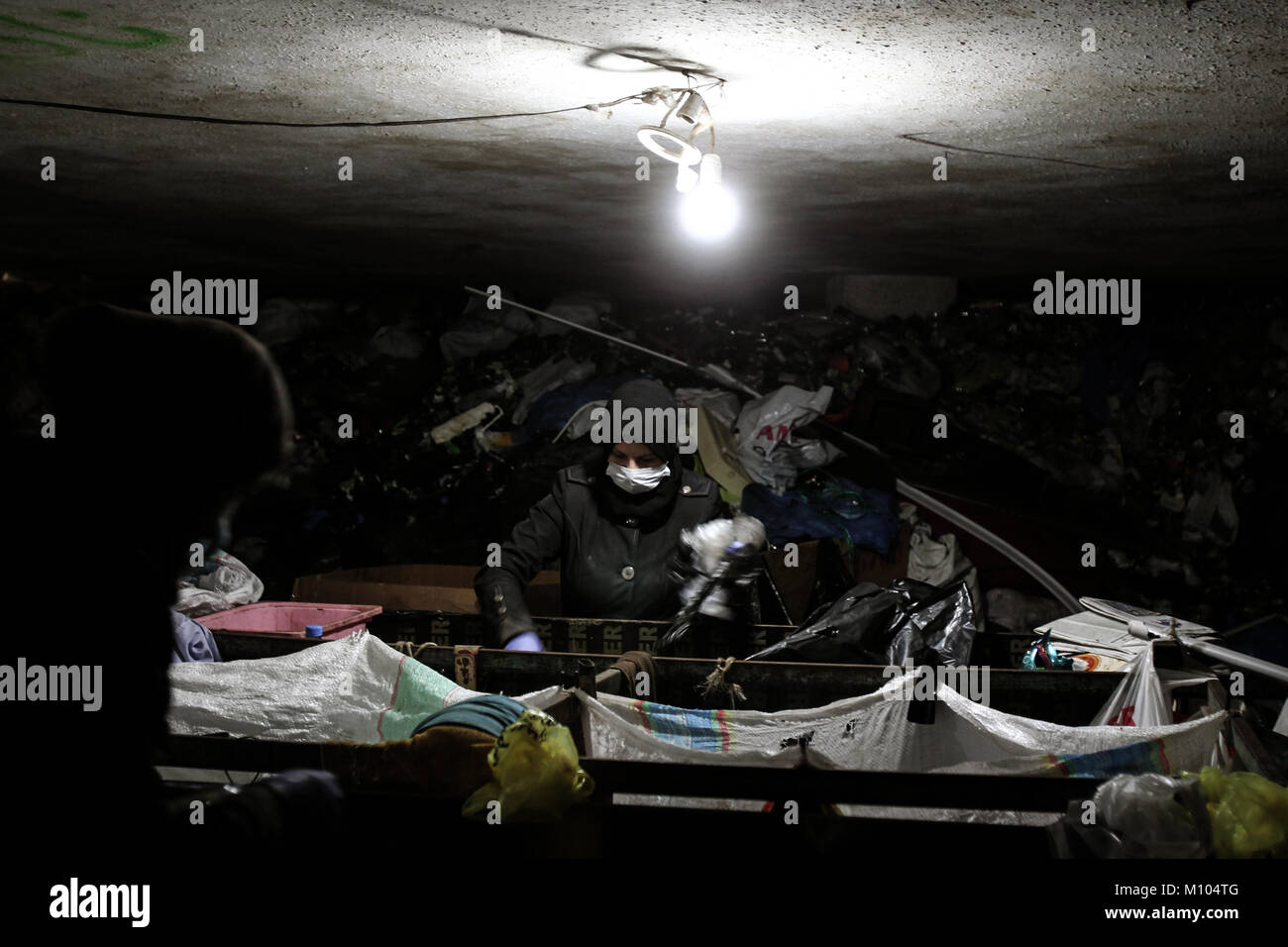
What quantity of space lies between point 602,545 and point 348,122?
1.96m

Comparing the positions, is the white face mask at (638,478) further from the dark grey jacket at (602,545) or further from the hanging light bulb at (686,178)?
the hanging light bulb at (686,178)

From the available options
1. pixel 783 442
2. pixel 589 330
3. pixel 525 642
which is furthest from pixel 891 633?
pixel 589 330

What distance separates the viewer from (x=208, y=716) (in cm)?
305

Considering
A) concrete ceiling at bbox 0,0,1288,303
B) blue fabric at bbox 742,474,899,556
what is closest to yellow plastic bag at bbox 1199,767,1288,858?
concrete ceiling at bbox 0,0,1288,303

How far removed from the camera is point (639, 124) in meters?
3.08

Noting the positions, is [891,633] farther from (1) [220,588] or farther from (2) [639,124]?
(1) [220,588]

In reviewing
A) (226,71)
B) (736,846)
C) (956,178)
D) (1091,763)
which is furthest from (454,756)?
(956,178)

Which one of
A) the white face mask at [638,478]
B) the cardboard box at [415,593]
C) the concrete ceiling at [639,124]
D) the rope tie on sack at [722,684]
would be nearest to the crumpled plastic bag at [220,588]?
the cardboard box at [415,593]

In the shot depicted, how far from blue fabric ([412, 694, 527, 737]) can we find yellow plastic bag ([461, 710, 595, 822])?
4.6 inches

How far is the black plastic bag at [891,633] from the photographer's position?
124 inches

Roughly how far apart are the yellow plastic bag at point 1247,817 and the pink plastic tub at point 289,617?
120 inches

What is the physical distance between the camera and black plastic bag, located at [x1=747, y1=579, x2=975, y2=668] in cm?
314

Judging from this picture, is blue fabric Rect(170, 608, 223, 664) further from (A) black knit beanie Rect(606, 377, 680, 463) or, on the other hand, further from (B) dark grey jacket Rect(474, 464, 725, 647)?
(A) black knit beanie Rect(606, 377, 680, 463)
